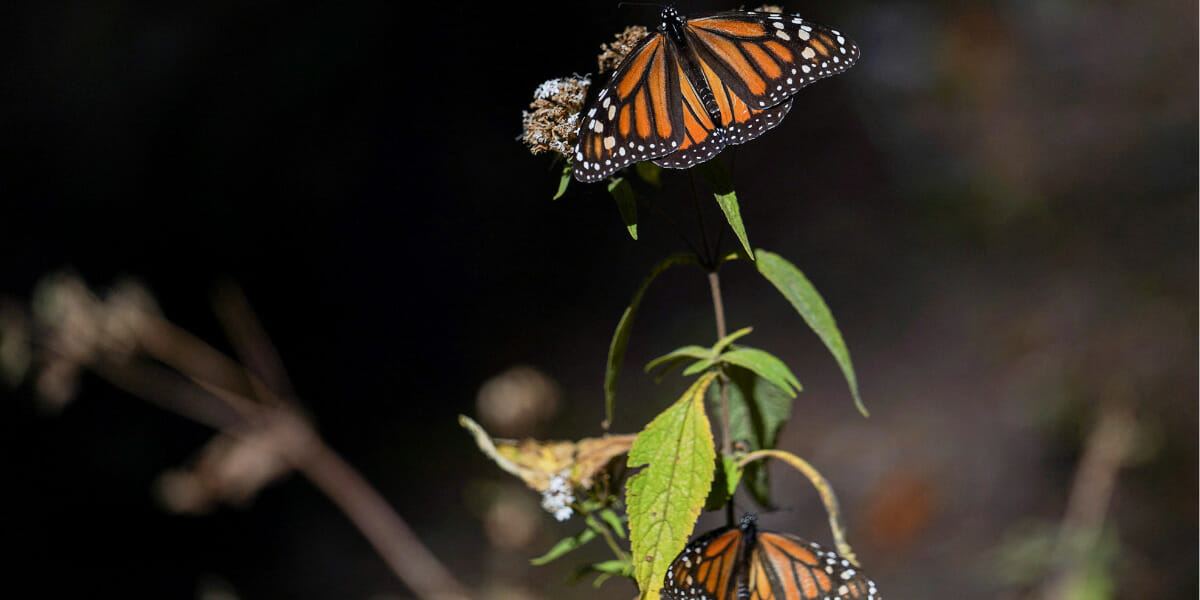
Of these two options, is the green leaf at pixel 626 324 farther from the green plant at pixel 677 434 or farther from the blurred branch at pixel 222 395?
the blurred branch at pixel 222 395

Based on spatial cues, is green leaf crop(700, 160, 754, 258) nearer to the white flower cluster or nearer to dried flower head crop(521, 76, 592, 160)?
dried flower head crop(521, 76, 592, 160)

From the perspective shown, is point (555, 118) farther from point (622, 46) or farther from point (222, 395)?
point (222, 395)

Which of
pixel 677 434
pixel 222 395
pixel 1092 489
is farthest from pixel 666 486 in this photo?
pixel 1092 489

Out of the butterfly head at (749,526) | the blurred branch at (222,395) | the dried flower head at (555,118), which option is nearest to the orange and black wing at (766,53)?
the dried flower head at (555,118)

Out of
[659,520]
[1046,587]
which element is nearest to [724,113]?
[659,520]

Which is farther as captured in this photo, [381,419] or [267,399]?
[381,419]

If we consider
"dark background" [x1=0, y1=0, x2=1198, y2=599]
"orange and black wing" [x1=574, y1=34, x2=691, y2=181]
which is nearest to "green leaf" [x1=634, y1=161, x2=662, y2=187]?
"orange and black wing" [x1=574, y1=34, x2=691, y2=181]

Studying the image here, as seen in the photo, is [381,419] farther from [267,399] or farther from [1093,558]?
[1093,558]
